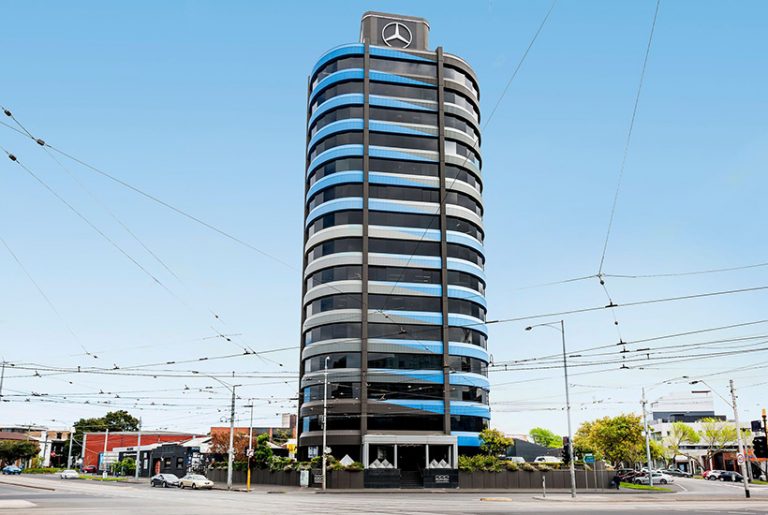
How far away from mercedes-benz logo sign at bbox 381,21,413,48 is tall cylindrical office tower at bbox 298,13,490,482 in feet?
0.54

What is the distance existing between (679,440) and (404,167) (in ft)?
273

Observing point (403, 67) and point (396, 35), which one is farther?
point (396, 35)

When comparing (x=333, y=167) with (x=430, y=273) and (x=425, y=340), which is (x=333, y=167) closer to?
(x=430, y=273)

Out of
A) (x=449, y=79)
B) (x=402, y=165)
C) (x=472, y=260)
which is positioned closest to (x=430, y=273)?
(x=472, y=260)

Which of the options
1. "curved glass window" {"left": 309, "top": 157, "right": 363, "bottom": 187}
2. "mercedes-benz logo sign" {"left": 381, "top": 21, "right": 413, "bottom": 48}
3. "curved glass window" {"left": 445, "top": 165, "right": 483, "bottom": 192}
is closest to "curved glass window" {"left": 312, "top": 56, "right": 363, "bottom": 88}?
"mercedes-benz logo sign" {"left": 381, "top": 21, "right": 413, "bottom": 48}

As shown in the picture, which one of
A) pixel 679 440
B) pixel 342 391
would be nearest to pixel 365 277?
pixel 342 391

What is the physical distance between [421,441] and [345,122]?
38.5 meters

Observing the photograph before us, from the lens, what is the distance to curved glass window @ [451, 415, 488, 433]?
255 feet

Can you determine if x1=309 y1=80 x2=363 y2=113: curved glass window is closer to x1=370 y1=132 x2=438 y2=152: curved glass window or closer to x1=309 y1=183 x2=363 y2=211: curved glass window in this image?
x1=370 y1=132 x2=438 y2=152: curved glass window

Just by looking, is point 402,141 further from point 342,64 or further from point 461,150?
point 342,64

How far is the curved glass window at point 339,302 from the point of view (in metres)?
79.2

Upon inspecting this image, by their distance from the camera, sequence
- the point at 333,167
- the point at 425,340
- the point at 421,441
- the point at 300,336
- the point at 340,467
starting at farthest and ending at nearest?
the point at 300,336, the point at 333,167, the point at 425,340, the point at 421,441, the point at 340,467

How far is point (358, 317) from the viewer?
258 ft

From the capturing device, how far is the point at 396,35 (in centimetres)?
9225
